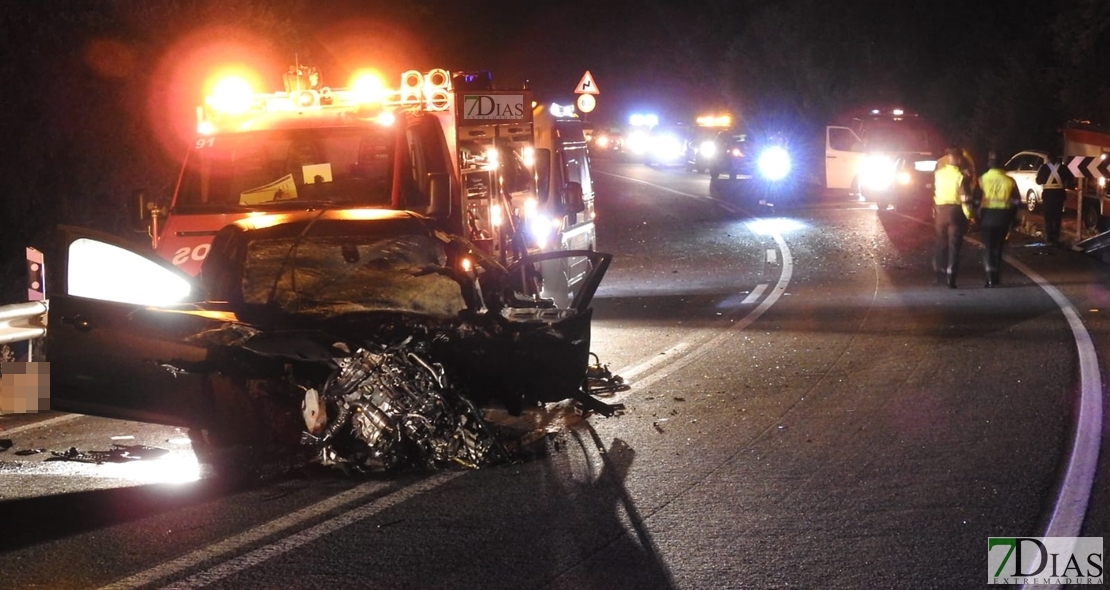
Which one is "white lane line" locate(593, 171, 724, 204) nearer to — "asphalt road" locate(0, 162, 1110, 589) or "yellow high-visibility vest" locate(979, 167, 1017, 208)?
"yellow high-visibility vest" locate(979, 167, 1017, 208)

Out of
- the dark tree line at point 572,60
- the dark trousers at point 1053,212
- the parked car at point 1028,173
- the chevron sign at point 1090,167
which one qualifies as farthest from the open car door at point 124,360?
the parked car at point 1028,173

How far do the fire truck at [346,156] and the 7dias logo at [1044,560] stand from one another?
5.17 meters

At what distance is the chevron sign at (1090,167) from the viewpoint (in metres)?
20.0

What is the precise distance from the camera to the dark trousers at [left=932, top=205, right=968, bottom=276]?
15.9 m

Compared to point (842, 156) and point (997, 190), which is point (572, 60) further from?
point (997, 190)

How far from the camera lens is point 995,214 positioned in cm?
1608

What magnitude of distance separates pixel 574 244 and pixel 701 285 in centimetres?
246

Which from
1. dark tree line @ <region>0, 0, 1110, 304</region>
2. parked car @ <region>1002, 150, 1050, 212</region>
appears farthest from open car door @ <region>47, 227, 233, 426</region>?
parked car @ <region>1002, 150, 1050, 212</region>

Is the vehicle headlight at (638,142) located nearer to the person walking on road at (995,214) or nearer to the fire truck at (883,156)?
the fire truck at (883,156)

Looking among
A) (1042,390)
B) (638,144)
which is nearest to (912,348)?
(1042,390)

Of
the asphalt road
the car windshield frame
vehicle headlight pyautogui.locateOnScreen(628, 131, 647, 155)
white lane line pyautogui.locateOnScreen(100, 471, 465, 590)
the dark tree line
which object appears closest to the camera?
white lane line pyautogui.locateOnScreen(100, 471, 465, 590)

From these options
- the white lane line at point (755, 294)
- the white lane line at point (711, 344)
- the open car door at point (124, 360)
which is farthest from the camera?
the white lane line at point (755, 294)

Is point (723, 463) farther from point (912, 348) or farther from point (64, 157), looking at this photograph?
point (64, 157)

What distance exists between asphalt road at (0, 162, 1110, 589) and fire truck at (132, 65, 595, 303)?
5.74 feet
